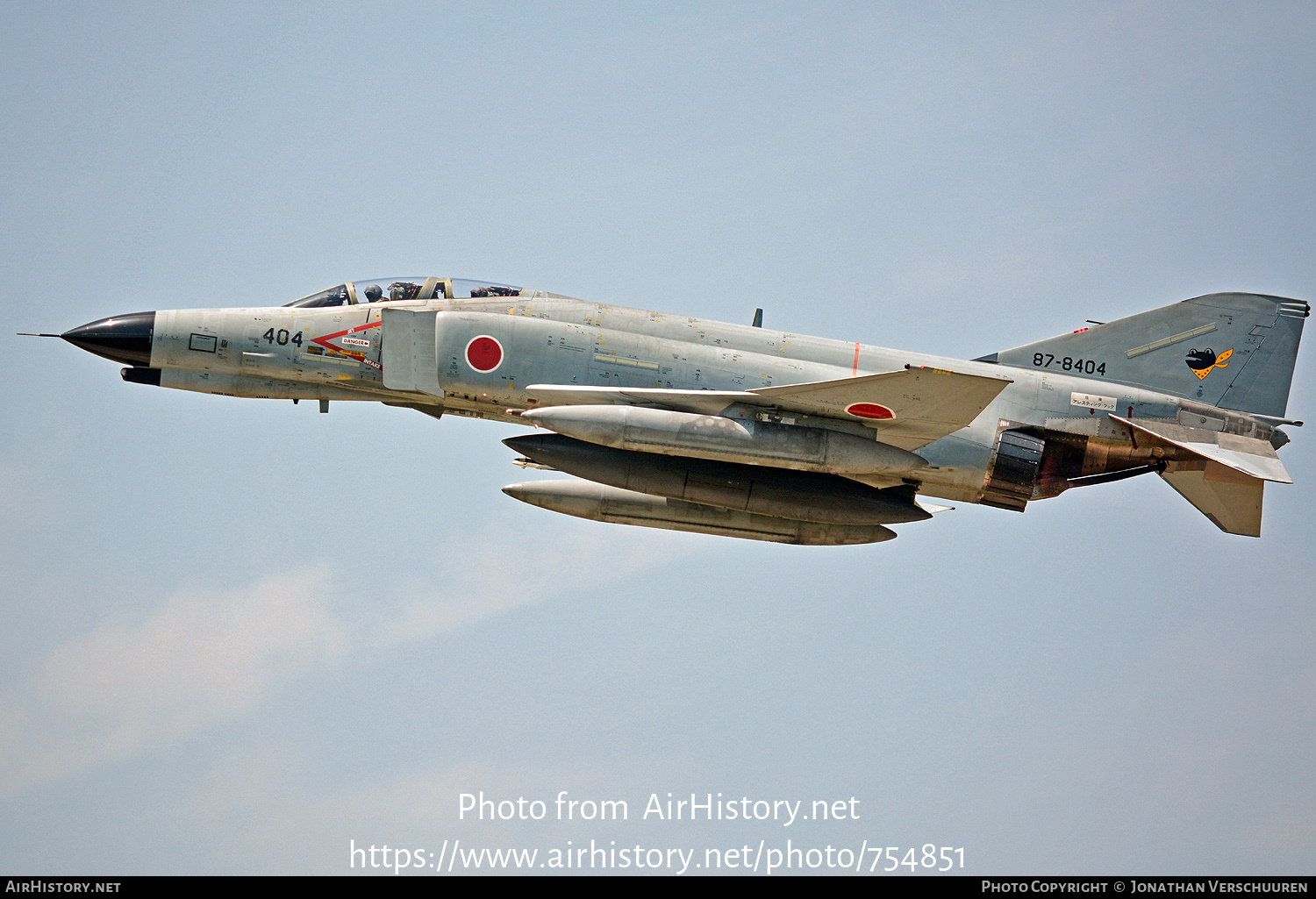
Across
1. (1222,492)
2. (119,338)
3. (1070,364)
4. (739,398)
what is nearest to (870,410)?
(739,398)

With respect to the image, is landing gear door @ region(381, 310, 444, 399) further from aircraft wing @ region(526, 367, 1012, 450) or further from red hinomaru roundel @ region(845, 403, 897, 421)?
red hinomaru roundel @ region(845, 403, 897, 421)

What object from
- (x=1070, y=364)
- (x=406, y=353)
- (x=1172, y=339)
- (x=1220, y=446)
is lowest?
(x=1220, y=446)

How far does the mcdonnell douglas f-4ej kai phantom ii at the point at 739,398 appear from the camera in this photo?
56.7ft

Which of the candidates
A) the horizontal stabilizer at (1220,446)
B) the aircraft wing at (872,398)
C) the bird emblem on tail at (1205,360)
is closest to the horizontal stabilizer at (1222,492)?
the horizontal stabilizer at (1220,446)

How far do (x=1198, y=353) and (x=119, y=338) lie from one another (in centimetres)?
1608

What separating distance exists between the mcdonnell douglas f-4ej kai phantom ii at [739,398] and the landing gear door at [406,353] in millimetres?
28

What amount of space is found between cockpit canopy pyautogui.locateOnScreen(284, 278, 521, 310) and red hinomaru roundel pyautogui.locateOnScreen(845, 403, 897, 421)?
17.3 ft

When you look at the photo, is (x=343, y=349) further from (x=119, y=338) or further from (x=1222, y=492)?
(x=1222, y=492)

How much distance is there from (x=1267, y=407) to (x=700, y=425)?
9.08m

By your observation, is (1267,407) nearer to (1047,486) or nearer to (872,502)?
(1047,486)

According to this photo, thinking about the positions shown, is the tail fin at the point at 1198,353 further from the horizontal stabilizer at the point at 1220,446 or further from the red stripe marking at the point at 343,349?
the red stripe marking at the point at 343,349

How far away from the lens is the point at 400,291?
1842 cm

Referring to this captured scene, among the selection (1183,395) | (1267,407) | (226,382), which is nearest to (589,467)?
(226,382)

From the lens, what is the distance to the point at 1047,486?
18594 mm
